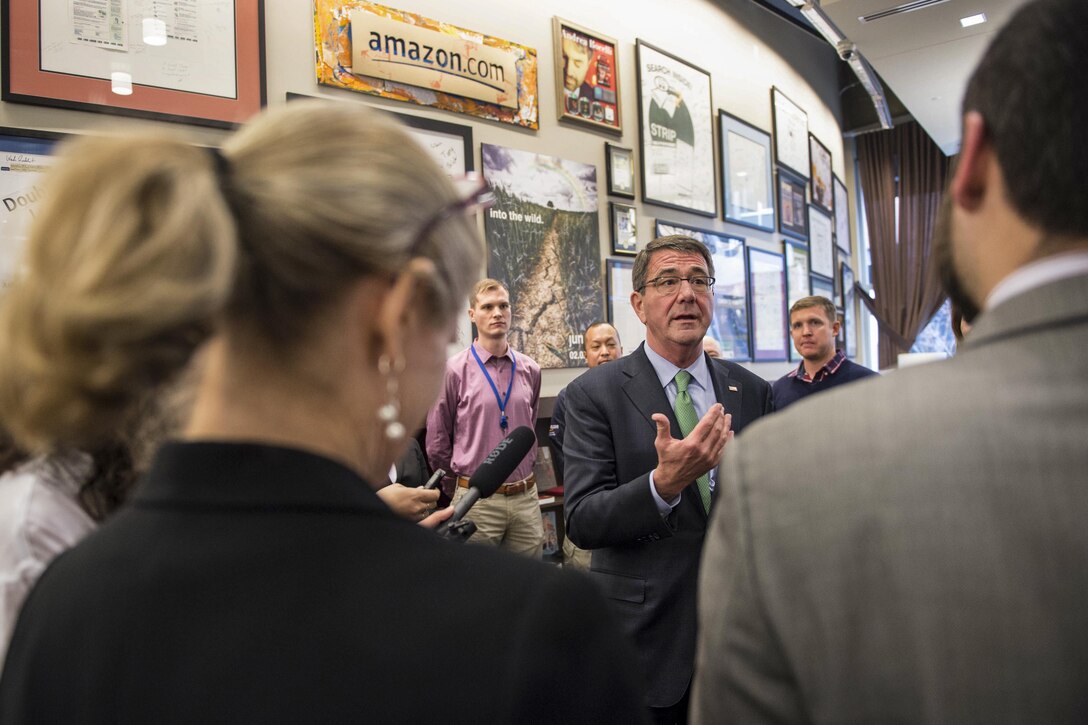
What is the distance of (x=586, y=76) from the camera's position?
5184 mm

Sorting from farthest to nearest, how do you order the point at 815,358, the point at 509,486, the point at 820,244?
the point at 820,244 < the point at 815,358 < the point at 509,486

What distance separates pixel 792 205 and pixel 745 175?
1172 millimetres

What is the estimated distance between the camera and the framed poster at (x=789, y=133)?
7406 mm

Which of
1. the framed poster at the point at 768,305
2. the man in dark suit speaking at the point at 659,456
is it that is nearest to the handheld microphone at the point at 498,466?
the man in dark suit speaking at the point at 659,456

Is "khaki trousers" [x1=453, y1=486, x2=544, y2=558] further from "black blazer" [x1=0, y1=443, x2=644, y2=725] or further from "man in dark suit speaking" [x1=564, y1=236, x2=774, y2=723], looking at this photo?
"black blazer" [x1=0, y1=443, x2=644, y2=725]

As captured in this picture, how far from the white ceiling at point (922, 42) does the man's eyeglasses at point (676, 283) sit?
3.87 meters

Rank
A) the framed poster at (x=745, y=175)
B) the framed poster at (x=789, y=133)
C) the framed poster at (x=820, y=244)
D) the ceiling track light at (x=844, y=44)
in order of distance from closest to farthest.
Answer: the ceiling track light at (x=844, y=44), the framed poster at (x=745, y=175), the framed poster at (x=789, y=133), the framed poster at (x=820, y=244)

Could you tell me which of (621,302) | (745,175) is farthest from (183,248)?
(745,175)

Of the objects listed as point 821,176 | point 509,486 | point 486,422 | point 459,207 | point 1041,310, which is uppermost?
point 821,176

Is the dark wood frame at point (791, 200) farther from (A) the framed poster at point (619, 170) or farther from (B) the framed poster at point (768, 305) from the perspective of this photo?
(A) the framed poster at point (619, 170)

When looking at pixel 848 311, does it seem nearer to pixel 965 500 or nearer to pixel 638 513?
pixel 638 513

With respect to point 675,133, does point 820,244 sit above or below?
below

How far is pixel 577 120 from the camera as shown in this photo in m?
5.10

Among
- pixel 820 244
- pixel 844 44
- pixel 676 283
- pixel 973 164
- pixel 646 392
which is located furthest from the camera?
pixel 820 244
